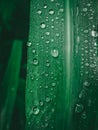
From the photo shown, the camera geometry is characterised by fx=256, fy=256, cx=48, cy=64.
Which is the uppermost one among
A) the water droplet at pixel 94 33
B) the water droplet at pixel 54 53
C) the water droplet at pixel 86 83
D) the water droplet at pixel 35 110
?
the water droplet at pixel 94 33

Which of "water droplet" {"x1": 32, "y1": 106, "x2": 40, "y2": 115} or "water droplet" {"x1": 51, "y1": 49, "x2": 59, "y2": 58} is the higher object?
"water droplet" {"x1": 51, "y1": 49, "x2": 59, "y2": 58}

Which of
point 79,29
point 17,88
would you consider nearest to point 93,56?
point 79,29

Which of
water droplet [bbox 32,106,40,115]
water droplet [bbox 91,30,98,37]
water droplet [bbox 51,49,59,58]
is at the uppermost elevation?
water droplet [bbox 91,30,98,37]

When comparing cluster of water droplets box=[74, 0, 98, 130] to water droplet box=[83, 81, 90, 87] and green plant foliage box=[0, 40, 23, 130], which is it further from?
green plant foliage box=[0, 40, 23, 130]

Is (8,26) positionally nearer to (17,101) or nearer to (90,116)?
(17,101)

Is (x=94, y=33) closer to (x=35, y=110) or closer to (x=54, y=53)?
(x=54, y=53)

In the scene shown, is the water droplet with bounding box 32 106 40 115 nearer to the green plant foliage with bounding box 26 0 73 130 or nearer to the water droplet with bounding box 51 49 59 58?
the green plant foliage with bounding box 26 0 73 130

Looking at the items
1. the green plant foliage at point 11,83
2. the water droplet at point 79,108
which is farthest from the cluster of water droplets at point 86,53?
the green plant foliage at point 11,83

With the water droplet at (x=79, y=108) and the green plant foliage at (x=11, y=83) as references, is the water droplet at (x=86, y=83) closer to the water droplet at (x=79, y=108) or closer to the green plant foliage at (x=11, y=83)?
the water droplet at (x=79, y=108)

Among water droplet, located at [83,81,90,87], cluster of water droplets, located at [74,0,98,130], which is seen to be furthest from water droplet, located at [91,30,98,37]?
water droplet, located at [83,81,90,87]

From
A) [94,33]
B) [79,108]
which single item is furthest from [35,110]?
[94,33]

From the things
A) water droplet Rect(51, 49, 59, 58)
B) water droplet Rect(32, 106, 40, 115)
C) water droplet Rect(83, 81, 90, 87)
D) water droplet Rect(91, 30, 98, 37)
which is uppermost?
water droplet Rect(91, 30, 98, 37)
